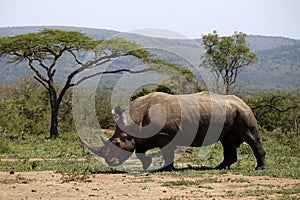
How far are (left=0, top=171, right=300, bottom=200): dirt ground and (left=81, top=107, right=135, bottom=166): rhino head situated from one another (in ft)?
1.79

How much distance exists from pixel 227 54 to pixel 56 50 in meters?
23.2

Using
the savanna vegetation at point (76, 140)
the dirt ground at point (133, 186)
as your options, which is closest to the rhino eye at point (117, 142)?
the dirt ground at point (133, 186)

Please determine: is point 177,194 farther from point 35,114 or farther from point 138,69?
point 35,114

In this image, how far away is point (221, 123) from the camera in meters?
14.8

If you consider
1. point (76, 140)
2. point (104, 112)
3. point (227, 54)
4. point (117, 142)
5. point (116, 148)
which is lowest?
point (76, 140)

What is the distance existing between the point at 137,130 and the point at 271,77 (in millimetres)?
157211

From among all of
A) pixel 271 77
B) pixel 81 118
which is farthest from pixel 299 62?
pixel 81 118

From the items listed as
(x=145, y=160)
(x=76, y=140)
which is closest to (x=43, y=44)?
(x=76, y=140)

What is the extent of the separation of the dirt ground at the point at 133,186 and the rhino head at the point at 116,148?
55cm

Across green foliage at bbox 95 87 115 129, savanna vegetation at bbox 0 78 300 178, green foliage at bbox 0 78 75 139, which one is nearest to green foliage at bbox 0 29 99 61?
green foliage at bbox 0 78 75 139

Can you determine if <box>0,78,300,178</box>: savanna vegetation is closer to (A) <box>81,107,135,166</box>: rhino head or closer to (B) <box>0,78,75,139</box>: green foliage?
(B) <box>0,78,75,139</box>: green foliage

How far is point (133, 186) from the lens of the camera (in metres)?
11.2

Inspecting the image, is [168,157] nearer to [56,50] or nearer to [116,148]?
[116,148]

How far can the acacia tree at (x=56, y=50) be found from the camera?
31219mm
